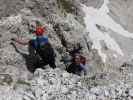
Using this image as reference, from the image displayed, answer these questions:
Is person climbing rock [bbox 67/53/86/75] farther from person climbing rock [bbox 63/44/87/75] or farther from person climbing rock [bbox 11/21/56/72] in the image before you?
person climbing rock [bbox 11/21/56/72]

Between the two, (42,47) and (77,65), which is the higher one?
(42,47)

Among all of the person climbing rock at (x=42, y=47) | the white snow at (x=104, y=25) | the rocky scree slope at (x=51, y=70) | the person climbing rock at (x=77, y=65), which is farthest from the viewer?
the white snow at (x=104, y=25)

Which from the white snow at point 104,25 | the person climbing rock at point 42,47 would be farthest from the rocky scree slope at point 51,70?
the white snow at point 104,25

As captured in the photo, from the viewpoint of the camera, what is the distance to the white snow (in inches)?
1116

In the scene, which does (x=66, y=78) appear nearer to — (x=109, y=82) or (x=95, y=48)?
(x=109, y=82)

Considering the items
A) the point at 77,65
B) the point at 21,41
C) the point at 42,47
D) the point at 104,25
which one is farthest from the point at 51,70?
the point at 104,25

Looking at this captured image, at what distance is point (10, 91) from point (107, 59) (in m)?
13.6

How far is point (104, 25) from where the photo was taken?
31641 millimetres

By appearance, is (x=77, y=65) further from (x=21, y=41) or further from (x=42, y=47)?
(x=21, y=41)

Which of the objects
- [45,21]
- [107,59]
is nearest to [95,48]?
[107,59]

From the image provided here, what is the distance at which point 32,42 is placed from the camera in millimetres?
17375

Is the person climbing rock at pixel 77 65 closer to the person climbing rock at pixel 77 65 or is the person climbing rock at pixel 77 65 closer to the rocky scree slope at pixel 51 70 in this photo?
the person climbing rock at pixel 77 65

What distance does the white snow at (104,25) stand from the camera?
28.3m

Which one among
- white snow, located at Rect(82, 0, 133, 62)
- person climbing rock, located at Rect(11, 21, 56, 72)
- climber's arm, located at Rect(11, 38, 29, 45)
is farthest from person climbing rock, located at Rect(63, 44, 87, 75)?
white snow, located at Rect(82, 0, 133, 62)
